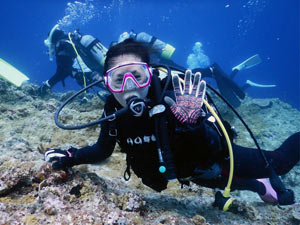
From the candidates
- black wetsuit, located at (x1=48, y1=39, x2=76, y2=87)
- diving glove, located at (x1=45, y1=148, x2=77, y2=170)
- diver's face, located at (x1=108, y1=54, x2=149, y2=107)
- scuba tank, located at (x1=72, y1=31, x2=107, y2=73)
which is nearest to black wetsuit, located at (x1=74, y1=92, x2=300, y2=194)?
diving glove, located at (x1=45, y1=148, x2=77, y2=170)

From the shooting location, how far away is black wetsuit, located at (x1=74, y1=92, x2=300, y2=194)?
84.5 inches

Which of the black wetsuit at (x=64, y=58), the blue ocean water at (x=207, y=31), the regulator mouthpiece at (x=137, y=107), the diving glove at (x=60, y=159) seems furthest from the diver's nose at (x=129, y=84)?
the blue ocean water at (x=207, y=31)

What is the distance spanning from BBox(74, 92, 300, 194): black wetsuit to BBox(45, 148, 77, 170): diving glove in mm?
116

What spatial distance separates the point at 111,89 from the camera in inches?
89.3

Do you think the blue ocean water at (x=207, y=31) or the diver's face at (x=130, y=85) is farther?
the blue ocean water at (x=207, y=31)

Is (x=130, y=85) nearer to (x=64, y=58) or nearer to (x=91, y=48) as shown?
(x=91, y=48)

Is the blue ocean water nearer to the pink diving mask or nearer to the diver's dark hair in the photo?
the diver's dark hair

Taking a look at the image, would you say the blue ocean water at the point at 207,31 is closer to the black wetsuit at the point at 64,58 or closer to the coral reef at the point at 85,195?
the black wetsuit at the point at 64,58

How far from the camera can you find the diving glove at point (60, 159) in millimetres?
2325

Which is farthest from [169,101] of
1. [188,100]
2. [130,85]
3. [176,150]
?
[176,150]

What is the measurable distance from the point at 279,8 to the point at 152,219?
316 ft

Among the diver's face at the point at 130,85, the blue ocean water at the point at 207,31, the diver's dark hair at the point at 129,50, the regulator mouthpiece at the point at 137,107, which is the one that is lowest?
the regulator mouthpiece at the point at 137,107

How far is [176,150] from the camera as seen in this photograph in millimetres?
2340

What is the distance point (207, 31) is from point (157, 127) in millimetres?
120350
